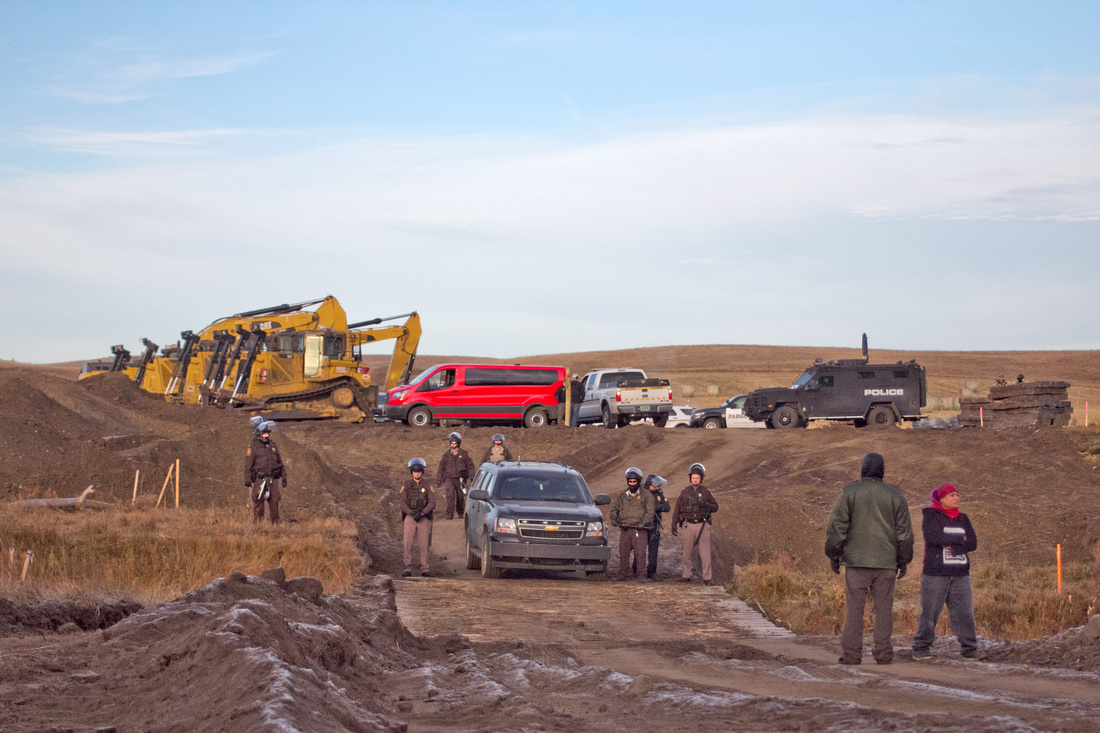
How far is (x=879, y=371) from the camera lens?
3881 cm

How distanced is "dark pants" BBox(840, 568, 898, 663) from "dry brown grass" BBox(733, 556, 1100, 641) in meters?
2.80

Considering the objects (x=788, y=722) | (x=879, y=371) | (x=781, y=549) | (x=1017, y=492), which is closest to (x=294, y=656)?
(x=788, y=722)

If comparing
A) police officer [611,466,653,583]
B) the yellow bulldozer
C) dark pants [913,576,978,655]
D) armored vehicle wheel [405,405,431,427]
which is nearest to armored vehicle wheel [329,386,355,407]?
the yellow bulldozer

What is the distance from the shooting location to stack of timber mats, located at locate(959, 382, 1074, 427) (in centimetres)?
3475

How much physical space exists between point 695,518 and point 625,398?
2497cm

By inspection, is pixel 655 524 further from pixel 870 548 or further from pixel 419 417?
pixel 419 417

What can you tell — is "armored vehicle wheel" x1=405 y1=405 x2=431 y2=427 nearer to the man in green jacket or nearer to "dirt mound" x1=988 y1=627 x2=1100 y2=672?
"dirt mound" x1=988 y1=627 x2=1100 y2=672

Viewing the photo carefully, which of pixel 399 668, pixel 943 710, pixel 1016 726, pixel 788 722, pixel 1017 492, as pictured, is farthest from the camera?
pixel 1017 492

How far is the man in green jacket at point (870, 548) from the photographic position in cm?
964

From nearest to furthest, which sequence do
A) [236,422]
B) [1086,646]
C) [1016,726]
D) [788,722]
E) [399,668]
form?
1. [1016,726]
2. [788,722]
3. [399,668]
4. [1086,646]
5. [236,422]

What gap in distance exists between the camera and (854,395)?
126ft

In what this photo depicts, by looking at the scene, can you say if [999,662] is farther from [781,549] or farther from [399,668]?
[781,549]

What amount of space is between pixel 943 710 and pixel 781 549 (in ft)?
51.3

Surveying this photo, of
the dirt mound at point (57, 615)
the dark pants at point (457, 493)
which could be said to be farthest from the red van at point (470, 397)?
the dirt mound at point (57, 615)
